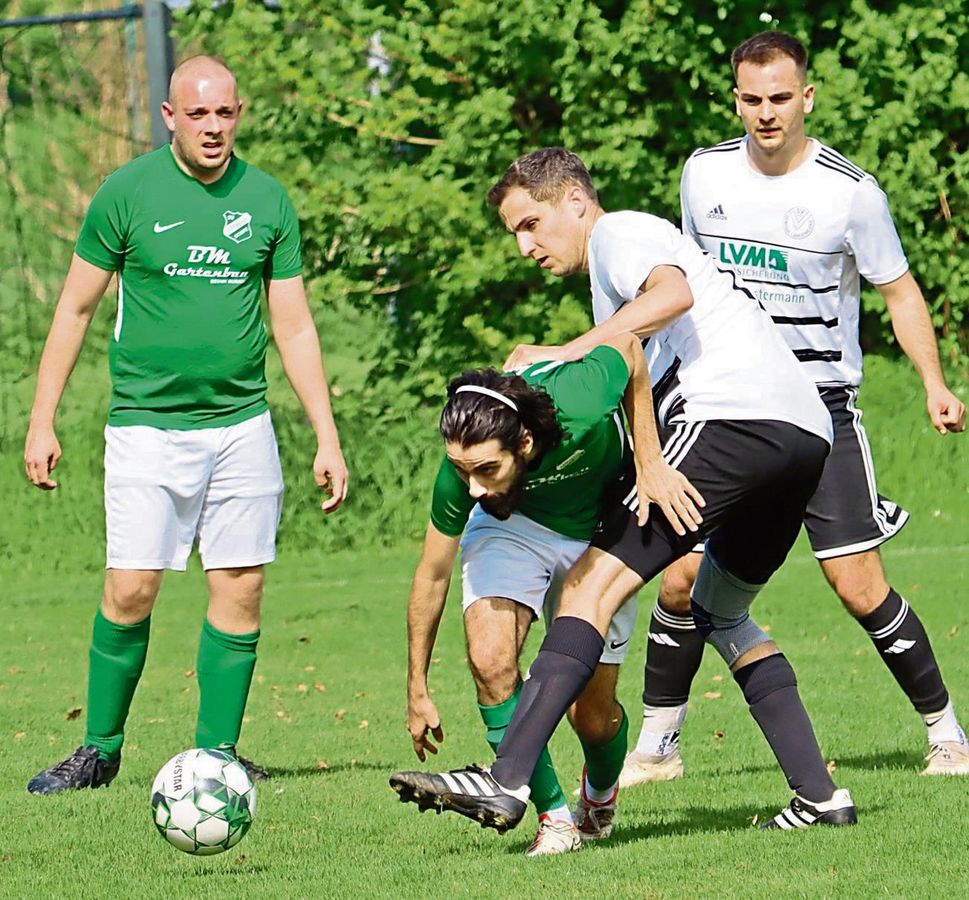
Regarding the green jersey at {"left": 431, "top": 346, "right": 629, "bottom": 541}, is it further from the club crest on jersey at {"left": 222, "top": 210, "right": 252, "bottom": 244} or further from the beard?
the club crest on jersey at {"left": 222, "top": 210, "right": 252, "bottom": 244}

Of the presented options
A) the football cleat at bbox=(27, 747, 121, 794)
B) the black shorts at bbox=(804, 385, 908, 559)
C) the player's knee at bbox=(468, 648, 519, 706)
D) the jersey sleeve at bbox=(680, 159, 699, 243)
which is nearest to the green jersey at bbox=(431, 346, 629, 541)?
the player's knee at bbox=(468, 648, 519, 706)

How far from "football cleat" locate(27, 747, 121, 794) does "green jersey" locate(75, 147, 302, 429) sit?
127cm

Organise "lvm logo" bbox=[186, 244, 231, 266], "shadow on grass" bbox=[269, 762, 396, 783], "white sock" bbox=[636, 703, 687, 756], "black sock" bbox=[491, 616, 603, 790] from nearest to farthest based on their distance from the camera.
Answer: "black sock" bbox=[491, 616, 603, 790]
"lvm logo" bbox=[186, 244, 231, 266]
"white sock" bbox=[636, 703, 687, 756]
"shadow on grass" bbox=[269, 762, 396, 783]

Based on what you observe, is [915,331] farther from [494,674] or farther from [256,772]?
[256,772]

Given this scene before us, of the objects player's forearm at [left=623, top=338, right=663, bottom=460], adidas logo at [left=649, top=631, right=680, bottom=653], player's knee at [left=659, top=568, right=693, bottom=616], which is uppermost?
player's forearm at [left=623, top=338, right=663, bottom=460]

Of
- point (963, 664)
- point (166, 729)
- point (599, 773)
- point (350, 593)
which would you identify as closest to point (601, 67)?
point (350, 593)

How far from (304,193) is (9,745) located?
896cm

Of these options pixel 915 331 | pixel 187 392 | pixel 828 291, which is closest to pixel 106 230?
pixel 187 392

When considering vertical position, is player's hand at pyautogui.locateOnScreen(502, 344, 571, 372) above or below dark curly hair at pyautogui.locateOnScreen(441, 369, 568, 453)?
above

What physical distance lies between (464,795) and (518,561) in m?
0.92

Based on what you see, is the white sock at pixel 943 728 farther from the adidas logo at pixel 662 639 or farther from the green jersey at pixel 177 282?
the green jersey at pixel 177 282

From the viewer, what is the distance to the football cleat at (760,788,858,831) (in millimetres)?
5691

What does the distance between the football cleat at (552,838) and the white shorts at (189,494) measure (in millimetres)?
1927

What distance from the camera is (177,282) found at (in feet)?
22.5
